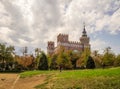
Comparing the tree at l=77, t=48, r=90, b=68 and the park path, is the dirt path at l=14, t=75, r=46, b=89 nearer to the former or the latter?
the park path

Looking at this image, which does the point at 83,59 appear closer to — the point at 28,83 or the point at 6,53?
the point at 6,53

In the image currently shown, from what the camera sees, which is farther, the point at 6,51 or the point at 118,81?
the point at 6,51

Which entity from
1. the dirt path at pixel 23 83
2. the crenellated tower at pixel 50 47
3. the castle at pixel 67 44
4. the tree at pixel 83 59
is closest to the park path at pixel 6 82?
the dirt path at pixel 23 83

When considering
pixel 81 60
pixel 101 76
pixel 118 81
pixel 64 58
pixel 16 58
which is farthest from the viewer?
pixel 16 58

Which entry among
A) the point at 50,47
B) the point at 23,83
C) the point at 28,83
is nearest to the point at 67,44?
the point at 50,47

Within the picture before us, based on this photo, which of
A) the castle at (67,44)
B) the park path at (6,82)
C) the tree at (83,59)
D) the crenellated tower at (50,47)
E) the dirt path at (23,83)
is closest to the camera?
the dirt path at (23,83)

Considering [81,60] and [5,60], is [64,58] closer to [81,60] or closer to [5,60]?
[81,60]

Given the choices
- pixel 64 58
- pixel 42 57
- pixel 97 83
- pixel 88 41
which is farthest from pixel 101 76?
pixel 88 41

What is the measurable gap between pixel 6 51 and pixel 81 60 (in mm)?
24087

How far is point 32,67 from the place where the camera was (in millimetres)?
76562

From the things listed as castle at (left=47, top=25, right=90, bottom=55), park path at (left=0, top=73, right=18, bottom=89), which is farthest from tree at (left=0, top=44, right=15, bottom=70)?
castle at (left=47, top=25, right=90, bottom=55)

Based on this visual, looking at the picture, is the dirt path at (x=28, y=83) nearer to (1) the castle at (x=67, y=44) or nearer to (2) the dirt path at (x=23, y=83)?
(2) the dirt path at (x=23, y=83)

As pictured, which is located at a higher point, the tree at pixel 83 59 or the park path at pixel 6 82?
the tree at pixel 83 59

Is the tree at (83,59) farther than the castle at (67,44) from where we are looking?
No
